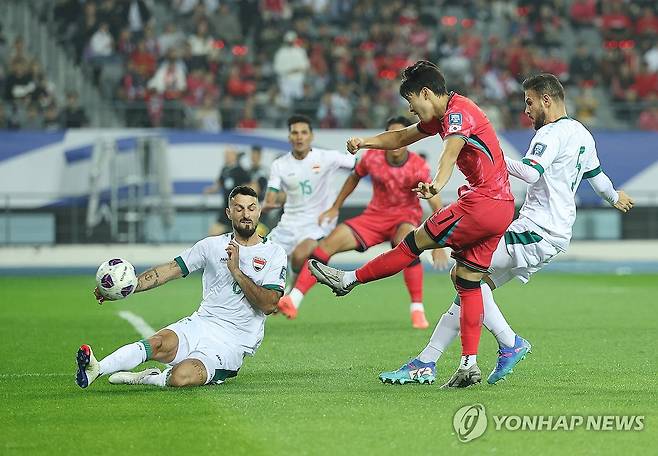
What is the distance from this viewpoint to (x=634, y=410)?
743 cm

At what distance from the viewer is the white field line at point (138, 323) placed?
1254cm

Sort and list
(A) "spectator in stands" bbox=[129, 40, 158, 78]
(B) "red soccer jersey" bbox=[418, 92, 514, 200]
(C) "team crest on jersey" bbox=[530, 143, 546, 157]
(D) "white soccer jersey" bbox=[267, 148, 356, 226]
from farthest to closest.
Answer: (A) "spectator in stands" bbox=[129, 40, 158, 78]
(D) "white soccer jersey" bbox=[267, 148, 356, 226]
(C) "team crest on jersey" bbox=[530, 143, 546, 157]
(B) "red soccer jersey" bbox=[418, 92, 514, 200]

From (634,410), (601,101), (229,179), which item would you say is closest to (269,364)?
(634,410)

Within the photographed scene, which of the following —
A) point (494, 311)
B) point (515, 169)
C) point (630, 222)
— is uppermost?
point (515, 169)

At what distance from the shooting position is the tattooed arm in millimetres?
8258

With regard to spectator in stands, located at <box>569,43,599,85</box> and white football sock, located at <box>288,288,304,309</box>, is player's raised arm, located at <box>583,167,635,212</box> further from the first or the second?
spectator in stands, located at <box>569,43,599,85</box>

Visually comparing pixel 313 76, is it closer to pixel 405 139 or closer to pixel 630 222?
pixel 630 222

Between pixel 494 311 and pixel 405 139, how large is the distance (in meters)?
1.29

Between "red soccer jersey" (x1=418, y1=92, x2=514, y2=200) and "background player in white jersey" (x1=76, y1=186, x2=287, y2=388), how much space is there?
1347 mm

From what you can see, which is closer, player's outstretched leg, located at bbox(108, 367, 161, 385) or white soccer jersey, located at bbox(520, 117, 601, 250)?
player's outstretched leg, located at bbox(108, 367, 161, 385)

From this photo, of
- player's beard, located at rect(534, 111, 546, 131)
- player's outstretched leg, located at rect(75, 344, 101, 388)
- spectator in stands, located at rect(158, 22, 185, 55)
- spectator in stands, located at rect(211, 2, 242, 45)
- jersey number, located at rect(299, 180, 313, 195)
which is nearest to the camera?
player's outstretched leg, located at rect(75, 344, 101, 388)

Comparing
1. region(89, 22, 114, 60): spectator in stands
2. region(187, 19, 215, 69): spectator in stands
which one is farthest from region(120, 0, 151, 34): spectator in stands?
region(187, 19, 215, 69): spectator in stands

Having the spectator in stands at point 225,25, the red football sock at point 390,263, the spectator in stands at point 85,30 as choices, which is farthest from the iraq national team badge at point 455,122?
the spectator in stands at point 225,25

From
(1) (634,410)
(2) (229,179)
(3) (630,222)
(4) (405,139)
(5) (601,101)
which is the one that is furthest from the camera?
(5) (601,101)
